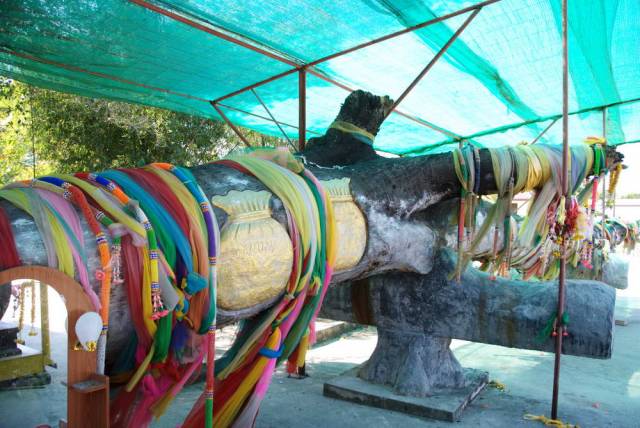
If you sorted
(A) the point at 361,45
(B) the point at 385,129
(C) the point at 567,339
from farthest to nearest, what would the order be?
(B) the point at 385,129 < (A) the point at 361,45 < (C) the point at 567,339

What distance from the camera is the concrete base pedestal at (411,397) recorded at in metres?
2.96

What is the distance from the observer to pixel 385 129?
20.2ft

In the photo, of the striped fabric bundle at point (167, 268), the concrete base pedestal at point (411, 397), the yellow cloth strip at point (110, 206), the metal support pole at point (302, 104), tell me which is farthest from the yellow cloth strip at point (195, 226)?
the metal support pole at point (302, 104)

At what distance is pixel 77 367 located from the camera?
49.8 inches

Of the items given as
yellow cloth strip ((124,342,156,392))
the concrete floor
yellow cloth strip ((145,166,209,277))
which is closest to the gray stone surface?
the concrete floor

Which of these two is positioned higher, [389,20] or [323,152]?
[389,20]

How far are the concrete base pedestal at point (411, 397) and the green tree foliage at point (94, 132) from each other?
4411 mm

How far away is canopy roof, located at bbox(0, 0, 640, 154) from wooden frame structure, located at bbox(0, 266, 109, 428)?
7.14 ft

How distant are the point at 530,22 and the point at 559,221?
1.52m

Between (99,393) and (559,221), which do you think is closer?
(99,393)

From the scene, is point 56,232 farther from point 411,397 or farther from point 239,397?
point 411,397

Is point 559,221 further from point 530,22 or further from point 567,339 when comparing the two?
point 530,22

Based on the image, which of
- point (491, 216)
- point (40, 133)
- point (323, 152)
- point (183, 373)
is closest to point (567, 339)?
point (491, 216)

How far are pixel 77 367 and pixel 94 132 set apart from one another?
5890mm
